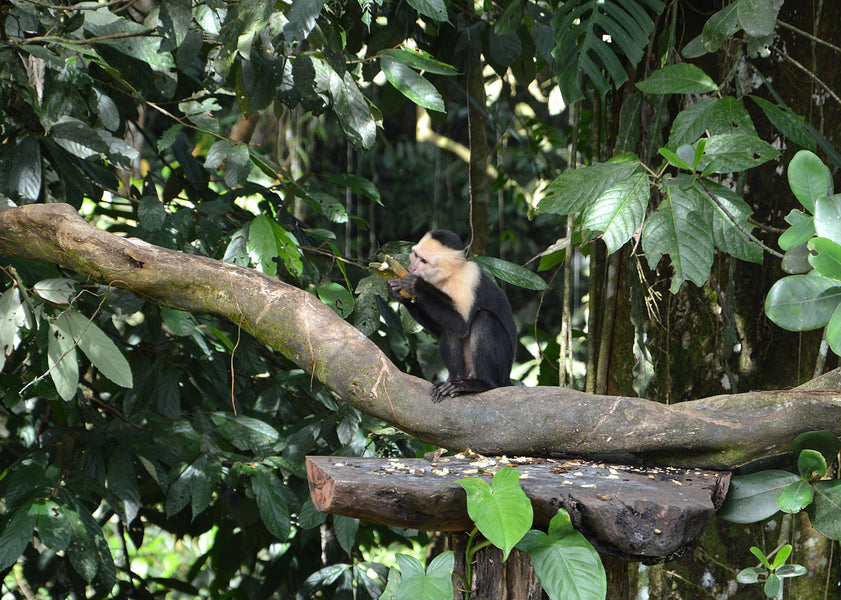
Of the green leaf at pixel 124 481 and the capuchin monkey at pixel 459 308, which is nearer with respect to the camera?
the green leaf at pixel 124 481

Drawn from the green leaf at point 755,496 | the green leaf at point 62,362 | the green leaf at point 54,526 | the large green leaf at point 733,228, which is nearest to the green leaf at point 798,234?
the large green leaf at point 733,228

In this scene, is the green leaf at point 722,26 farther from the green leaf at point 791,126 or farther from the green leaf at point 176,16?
the green leaf at point 176,16

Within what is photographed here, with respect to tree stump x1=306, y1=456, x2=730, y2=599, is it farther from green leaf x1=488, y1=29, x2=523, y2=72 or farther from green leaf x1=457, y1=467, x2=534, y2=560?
green leaf x1=488, y1=29, x2=523, y2=72

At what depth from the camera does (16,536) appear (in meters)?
2.15

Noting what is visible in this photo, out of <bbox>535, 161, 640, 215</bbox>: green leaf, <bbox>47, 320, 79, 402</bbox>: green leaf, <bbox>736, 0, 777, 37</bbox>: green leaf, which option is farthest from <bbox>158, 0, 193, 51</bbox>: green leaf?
<bbox>736, 0, 777, 37</bbox>: green leaf

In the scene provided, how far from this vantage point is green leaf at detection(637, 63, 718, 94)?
185 cm

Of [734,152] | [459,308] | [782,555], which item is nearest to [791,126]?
[734,152]

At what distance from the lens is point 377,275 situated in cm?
253

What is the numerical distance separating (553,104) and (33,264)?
230 cm

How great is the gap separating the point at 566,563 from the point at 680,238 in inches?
28.2

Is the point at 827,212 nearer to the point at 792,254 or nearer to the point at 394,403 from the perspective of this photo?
the point at 792,254

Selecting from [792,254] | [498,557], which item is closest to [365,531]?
[498,557]

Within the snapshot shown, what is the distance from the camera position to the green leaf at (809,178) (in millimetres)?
1470

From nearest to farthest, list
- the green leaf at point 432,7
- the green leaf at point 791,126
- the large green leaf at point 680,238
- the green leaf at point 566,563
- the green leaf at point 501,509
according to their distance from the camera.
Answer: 1. the green leaf at point 501,509
2. the green leaf at point 566,563
3. the large green leaf at point 680,238
4. the green leaf at point 432,7
5. the green leaf at point 791,126
